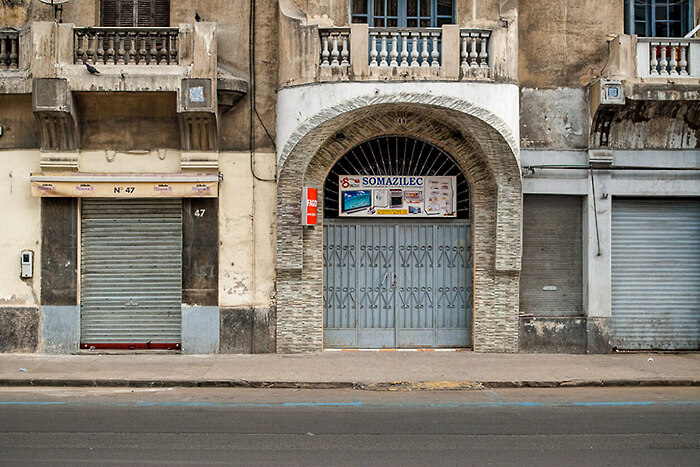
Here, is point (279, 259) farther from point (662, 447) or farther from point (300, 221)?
point (662, 447)

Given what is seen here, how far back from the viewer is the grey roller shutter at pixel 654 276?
14.4 metres

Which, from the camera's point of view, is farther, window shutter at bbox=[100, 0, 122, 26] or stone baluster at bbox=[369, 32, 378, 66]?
window shutter at bbox=[100, 0, 122, 26]

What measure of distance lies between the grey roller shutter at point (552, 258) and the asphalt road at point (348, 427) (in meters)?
3.28

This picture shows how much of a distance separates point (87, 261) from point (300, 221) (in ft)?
13.3

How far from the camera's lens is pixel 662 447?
7.60 meters

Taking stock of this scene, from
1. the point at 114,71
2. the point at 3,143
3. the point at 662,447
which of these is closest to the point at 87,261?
the point at 3,143

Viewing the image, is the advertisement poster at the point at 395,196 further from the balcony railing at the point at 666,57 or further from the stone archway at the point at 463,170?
the balcony railing at the point at 666,57

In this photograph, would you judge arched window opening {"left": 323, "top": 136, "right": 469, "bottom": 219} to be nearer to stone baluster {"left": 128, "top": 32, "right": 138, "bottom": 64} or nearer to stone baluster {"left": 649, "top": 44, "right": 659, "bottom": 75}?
stone baluster {"left": 649, "top": 44, "right": 659, "bottom": 75}

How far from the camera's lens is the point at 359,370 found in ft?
39.9

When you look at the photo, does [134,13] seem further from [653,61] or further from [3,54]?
[653,61]

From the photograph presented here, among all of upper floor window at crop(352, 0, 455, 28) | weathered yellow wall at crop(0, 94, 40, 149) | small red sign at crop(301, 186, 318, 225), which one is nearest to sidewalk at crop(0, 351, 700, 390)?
small red sign at crop(301, 186, 318, 225)

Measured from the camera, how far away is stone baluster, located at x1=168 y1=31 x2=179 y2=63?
13.5 metres

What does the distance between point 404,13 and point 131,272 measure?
23.1 ft

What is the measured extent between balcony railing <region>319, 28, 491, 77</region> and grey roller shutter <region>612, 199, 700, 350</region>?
13.1 feet
